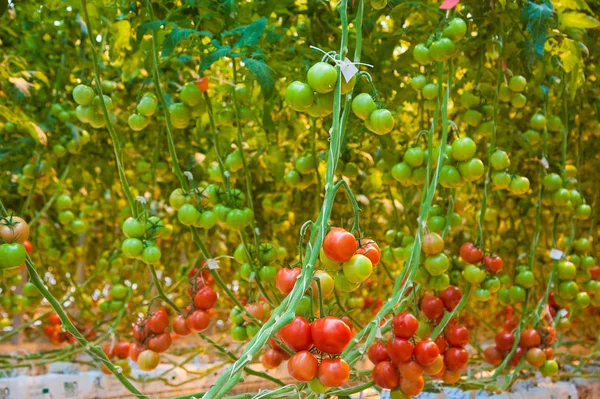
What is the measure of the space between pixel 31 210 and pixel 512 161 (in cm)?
147

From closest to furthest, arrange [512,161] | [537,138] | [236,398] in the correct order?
[236,398] < [537,138] < [512,161]

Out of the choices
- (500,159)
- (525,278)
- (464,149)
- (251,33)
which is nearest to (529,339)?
(525,278)

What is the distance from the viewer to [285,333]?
72 cm

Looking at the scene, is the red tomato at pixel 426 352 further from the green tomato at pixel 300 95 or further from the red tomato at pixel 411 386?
the green tomato at pixel 300 95

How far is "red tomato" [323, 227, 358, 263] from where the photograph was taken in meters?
0.69

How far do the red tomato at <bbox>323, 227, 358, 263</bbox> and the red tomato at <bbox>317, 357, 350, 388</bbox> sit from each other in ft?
0.38

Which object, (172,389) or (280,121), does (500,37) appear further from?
(172,389)

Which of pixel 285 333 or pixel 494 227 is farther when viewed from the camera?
pixel 494 227

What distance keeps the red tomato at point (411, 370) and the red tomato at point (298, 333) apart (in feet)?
0.99

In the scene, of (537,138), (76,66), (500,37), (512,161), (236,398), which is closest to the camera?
(236,398)

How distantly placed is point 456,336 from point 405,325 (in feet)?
0.74

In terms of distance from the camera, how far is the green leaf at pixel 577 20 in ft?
3.44

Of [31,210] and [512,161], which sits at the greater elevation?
[512,161]

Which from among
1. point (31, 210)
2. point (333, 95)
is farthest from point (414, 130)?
point (31, 210)
